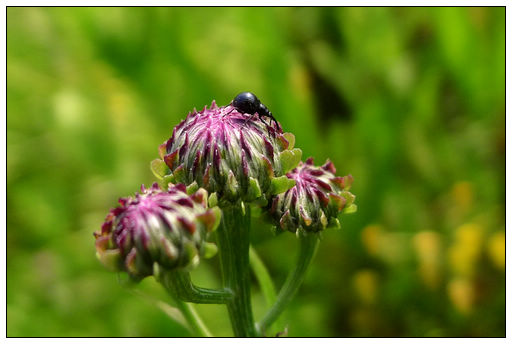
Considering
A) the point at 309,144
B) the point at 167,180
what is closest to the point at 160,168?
the point at 167,180

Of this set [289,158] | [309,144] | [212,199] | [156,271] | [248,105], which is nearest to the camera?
[156,271]

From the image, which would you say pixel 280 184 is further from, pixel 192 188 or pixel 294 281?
pixel 294 281

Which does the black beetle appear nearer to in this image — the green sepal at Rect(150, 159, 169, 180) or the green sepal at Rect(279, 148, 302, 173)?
the green sepal at Rect(279, 148, 302, 173)

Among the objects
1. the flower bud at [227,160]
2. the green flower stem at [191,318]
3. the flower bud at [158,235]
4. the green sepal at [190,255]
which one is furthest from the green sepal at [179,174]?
the green flower stem at [191,318]

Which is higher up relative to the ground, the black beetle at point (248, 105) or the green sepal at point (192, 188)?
the black beetle at point (248, 105)

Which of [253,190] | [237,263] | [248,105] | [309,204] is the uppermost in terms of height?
[248,105]

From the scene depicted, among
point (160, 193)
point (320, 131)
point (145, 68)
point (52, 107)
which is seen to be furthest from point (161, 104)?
point (160, 193)

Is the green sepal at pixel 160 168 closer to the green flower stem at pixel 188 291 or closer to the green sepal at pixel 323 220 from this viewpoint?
the green flower stem at pixel 188 291
